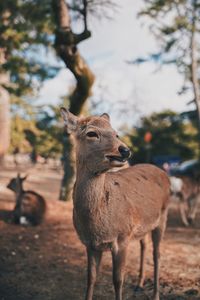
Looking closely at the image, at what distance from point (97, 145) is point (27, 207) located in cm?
650

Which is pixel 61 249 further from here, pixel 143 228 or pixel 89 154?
pixel 89 154

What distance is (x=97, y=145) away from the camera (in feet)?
13.6

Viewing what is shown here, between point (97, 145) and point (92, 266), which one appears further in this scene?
point (92, 266)

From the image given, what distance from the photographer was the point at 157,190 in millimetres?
5875

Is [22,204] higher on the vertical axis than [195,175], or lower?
lower

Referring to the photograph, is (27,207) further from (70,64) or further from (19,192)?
(70,64)

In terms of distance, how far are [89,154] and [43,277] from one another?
9.75 ft

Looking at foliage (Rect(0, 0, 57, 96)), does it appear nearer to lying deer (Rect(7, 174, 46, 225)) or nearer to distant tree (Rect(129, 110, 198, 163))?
lying deer (Rect(7, 174, 46, 225))

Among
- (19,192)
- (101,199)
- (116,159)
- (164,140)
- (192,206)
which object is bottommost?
(192,206)

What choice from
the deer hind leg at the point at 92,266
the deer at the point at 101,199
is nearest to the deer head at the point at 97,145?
the deer at the point at 101,199

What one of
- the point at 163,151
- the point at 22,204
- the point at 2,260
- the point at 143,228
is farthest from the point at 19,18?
the point at 163,151

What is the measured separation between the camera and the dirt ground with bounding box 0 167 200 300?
5697mm

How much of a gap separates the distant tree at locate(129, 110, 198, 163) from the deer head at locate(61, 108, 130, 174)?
33.3 m

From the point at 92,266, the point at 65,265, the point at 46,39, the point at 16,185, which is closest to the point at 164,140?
the point at 46,39
